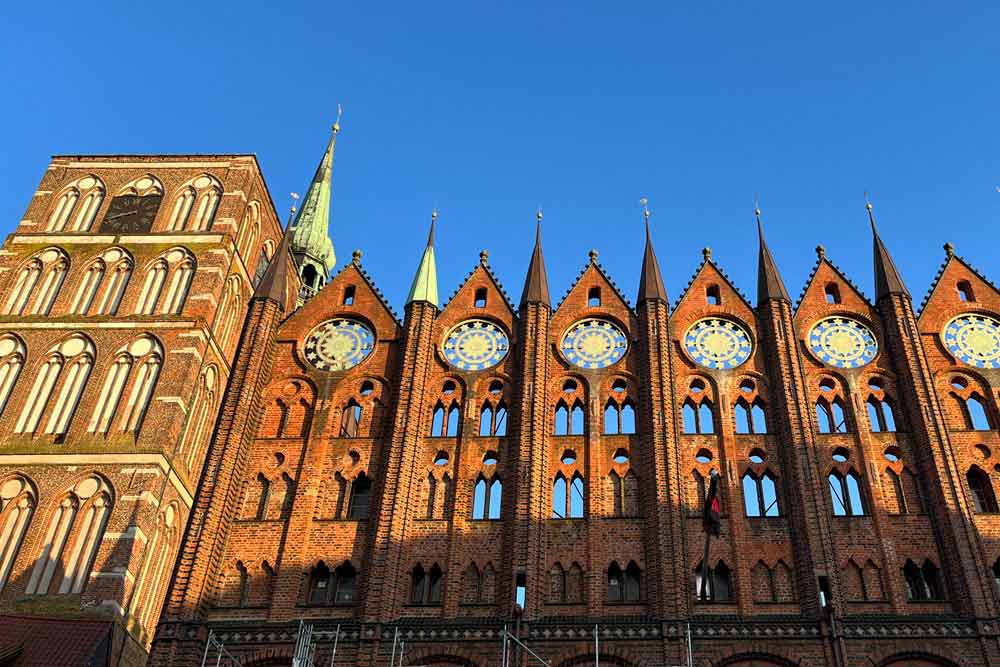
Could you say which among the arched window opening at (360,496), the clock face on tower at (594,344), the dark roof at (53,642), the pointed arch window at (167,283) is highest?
the pointed arch window at (167,283)

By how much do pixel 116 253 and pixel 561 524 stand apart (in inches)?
678

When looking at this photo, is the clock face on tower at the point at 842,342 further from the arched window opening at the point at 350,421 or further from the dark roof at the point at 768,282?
the arched window opening at the point at 350,421

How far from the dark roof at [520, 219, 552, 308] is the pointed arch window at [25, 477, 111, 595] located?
13594 millimetres

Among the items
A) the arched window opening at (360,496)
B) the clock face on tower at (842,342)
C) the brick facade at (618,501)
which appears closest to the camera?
the brick facade at (618,501)

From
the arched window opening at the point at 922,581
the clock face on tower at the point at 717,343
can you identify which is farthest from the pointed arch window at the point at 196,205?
the arched window opening at the point at 922,581

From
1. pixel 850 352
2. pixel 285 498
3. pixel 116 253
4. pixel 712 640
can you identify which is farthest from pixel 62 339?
pixel 850 352

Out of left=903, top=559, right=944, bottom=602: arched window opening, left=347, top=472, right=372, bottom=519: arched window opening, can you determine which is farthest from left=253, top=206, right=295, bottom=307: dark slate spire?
left=903, top=559, right=944, bottom=602: arched window opening

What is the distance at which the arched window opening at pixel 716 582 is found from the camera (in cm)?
2689

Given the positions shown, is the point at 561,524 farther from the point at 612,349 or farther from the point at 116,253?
the point at 116,253

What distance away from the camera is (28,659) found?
24188 millimetres

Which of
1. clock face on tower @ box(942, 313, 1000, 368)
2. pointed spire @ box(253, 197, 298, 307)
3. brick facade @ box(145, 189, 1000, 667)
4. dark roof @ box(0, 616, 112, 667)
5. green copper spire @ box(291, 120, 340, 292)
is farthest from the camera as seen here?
green copper spire @ box(291, 120, 340, 292)

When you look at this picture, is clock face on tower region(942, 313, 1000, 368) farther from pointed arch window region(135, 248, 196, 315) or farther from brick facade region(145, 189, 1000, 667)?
pointed arch window region(135, 248, 196, 315)

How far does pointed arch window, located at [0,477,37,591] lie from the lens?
2713 cm

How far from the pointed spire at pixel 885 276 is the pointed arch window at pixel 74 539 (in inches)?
919
